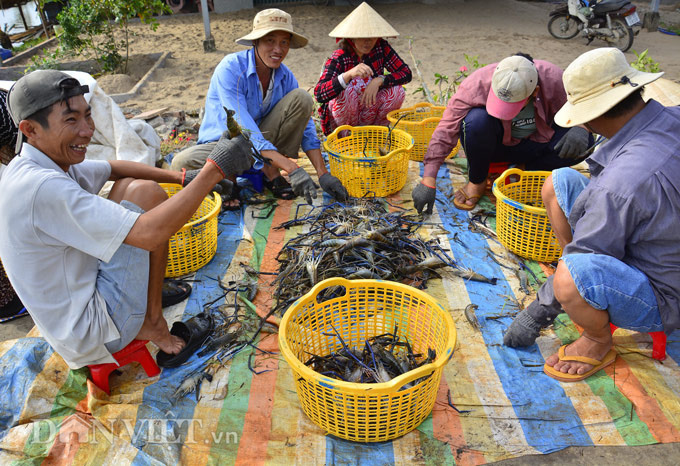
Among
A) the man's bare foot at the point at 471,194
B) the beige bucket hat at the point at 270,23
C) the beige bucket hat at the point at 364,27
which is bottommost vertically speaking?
the man's bare foot at the point at 471,194

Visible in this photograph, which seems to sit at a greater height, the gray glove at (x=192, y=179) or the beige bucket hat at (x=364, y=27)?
the beige bucket hat at (x=364, y=27)

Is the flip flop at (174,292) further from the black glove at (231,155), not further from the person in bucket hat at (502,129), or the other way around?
the person in bucket hat at (502,129)

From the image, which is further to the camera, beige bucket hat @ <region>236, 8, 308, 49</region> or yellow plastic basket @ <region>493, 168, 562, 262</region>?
beige bucket hat @ <region>236, 8, 308, 49</region>

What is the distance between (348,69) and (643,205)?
103 inches

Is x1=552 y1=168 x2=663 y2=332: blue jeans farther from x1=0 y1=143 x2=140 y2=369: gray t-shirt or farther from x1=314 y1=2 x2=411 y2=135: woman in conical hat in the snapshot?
x1=314 y1=2 x2=411 y2=135: woman in conical hat

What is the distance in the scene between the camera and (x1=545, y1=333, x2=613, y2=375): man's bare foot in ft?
6.31

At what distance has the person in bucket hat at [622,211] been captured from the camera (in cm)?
161

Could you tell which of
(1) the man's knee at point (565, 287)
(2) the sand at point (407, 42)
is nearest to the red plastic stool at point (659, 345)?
(1) the man's knee at point (565, 287)

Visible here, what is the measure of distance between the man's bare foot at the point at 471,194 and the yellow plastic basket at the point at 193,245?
1.62 metres

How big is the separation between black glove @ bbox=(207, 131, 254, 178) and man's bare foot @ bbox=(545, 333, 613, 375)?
60.9 inches

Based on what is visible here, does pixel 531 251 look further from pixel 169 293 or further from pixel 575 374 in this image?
pixel 169 293

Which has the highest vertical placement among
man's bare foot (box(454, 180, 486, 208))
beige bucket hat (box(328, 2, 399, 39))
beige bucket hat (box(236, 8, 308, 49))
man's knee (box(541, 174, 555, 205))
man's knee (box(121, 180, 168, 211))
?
beige bucket hat (box(236, 8, 308, 49))

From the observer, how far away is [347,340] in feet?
7.02

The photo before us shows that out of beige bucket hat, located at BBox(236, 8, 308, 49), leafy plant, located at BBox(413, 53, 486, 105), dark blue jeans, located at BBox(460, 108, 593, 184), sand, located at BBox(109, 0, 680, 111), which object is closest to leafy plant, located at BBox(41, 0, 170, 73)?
sand, located at BBox(109, 0, 680, 111)
